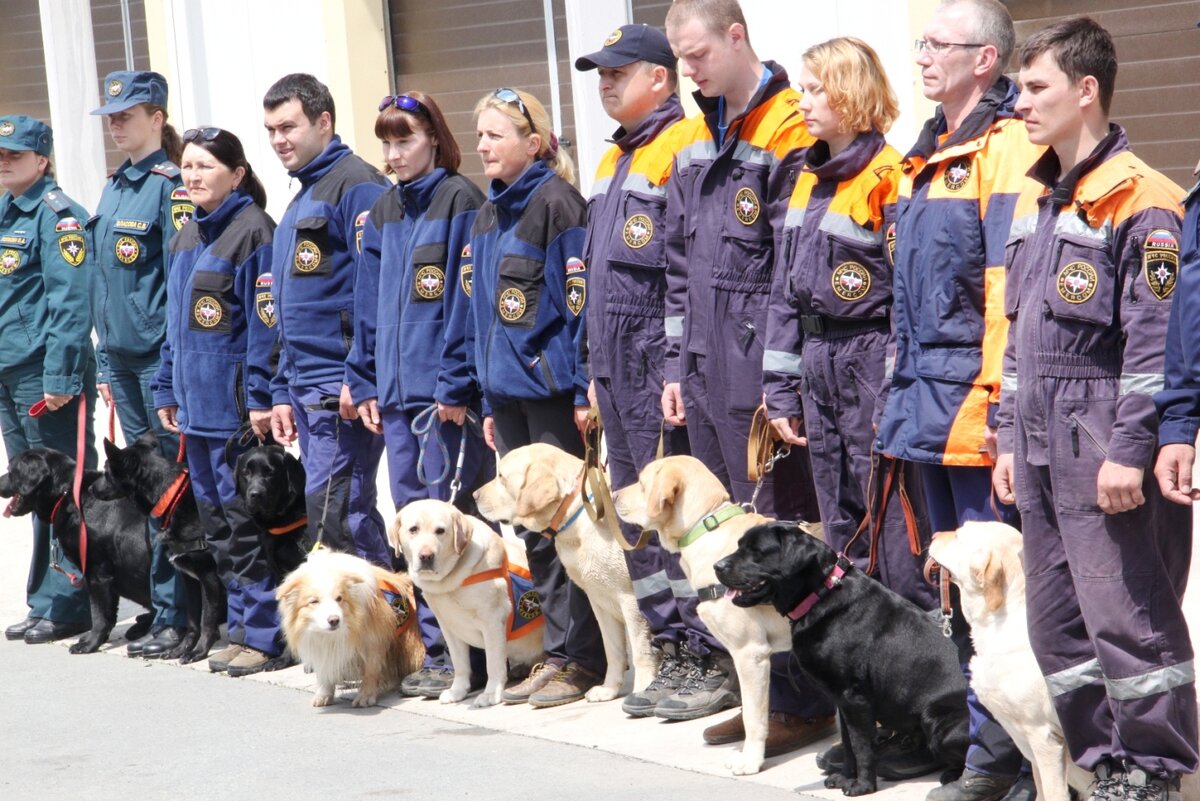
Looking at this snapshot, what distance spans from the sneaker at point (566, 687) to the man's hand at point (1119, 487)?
2874 millimetres

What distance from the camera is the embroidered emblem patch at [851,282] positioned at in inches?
197

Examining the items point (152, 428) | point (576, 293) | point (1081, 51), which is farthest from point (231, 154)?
point (1081, 51)

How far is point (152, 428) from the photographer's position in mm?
8031

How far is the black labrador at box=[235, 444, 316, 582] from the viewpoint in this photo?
7.05 m

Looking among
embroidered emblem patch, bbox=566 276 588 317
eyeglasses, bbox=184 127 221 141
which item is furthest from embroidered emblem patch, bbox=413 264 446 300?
eyeglasses, bbox=184 127 221 141

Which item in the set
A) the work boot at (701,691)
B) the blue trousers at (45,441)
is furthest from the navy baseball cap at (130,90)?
the work boot at (701,691)

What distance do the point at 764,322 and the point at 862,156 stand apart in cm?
69

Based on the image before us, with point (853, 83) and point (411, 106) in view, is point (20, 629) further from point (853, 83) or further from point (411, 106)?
point (853, 83)

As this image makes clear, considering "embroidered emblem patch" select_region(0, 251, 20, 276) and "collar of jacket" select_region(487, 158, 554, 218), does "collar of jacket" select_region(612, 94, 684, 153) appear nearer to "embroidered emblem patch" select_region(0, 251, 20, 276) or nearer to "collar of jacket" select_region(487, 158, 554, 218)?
"collar of jacket" select_region(487, 158, 554, 218)

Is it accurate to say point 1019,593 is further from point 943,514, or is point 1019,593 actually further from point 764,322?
point 764,322

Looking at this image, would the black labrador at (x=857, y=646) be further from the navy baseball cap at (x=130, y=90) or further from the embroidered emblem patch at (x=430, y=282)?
the navy baseball cap at (x=130, y=90)

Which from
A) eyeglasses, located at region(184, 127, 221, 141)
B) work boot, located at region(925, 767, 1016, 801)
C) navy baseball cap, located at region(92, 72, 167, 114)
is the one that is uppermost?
navy baseball cap, located at region(92, 72, 167, 114)

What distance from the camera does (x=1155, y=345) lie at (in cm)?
387

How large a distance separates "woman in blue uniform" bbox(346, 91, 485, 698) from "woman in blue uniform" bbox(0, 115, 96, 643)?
2.19 m
